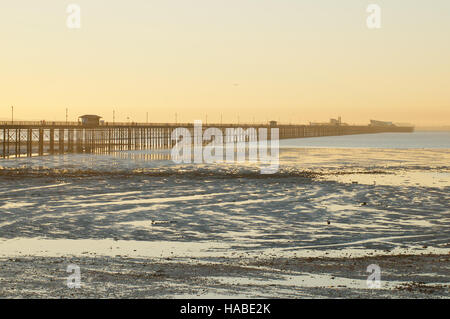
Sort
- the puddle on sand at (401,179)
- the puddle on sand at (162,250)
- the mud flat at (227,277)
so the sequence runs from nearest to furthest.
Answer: the mud flat at (227,277)
the puddle on sand at (162,250)
the puddle on sand at (401,179)

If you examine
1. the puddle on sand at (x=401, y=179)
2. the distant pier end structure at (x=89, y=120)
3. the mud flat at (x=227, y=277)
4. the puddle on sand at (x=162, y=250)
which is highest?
the distant pier end structure at (x=89, y=120)

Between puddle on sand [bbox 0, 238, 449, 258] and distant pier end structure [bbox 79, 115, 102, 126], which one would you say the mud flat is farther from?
distant pier end structure [bbox 79, 115, 102, 126]

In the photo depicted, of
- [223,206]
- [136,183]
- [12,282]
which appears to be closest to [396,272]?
[12,282]

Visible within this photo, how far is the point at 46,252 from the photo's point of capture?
15570 millimetres

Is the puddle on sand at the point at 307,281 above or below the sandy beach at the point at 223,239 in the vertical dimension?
above

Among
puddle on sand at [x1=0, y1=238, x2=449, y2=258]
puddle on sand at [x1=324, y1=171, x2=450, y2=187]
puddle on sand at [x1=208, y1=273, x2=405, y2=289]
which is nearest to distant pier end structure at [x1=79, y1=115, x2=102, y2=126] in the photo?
puddle on sand at [x1=324, y1=171, x2=450, y2=187]

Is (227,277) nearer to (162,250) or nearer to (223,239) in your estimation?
(162,250)

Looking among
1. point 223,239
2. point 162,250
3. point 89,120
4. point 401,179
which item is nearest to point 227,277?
point 162,250

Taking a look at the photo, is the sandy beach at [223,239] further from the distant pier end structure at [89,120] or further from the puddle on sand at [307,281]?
the distant pier end structure at [89,120]

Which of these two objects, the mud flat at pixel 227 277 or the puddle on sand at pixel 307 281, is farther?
the puddle on sand at pixel 307 281

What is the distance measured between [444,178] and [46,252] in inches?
1288

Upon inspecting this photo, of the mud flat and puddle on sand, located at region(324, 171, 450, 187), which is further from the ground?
the mud flat

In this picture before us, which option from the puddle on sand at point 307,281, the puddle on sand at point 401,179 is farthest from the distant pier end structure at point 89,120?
the puddle on sand at point 307,281

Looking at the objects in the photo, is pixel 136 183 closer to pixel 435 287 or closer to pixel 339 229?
pixel 339 229
